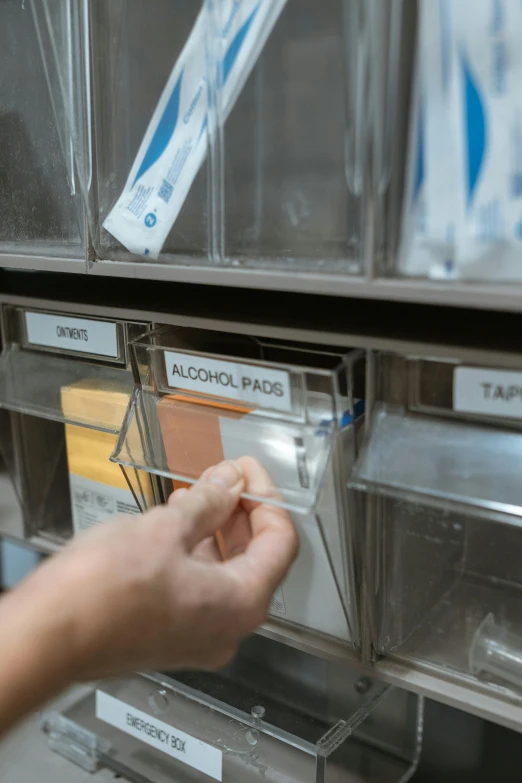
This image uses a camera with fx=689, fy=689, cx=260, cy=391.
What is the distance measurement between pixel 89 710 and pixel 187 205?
75 centimetres

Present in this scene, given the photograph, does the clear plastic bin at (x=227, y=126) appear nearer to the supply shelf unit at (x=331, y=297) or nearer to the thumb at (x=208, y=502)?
the supply shelf unit at (x=331, y=297)

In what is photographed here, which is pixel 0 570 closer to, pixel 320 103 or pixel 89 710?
pixel 89 710

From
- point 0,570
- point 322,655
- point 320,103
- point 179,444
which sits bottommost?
point 0,570

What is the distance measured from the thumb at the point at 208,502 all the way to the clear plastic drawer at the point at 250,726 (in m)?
0.37

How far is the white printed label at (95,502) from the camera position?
0.87 meters

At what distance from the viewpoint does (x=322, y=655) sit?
2.36 ft

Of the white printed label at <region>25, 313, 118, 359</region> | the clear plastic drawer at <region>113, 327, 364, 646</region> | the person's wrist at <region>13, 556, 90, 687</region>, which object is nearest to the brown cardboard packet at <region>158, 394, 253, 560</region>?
the clear plastic drawer at <region>113, 327, 364, 646</region>

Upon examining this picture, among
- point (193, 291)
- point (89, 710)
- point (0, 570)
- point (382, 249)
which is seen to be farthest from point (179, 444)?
point (0, 570)

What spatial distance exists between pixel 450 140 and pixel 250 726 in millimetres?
686

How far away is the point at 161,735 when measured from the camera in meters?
0.88

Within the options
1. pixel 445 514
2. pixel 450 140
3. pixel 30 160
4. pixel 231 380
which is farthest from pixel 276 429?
pixel 30 160

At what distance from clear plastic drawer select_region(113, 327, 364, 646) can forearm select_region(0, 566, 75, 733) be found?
22 cm

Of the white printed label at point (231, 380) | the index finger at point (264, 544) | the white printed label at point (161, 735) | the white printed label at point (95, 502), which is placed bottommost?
the white printed label at point (161, 735)

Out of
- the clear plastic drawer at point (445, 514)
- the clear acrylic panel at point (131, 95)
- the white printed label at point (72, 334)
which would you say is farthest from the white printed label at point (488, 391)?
the white printed label at point (72, 334)
